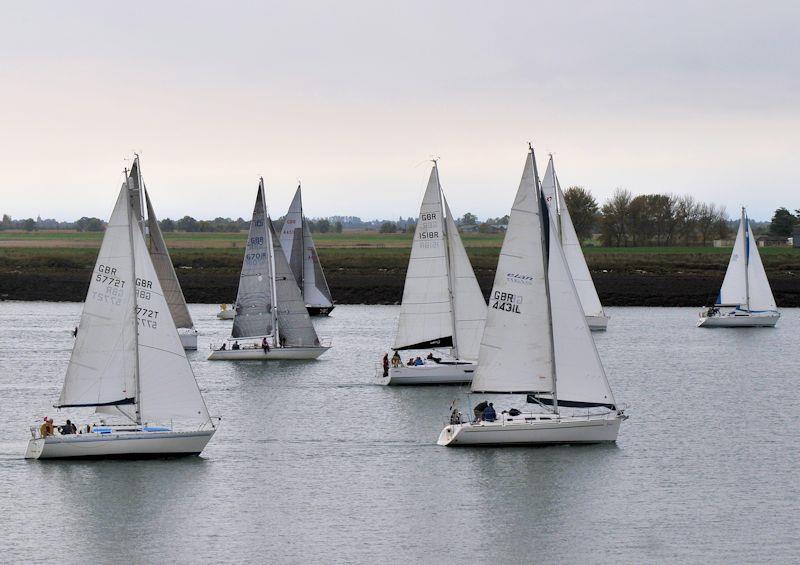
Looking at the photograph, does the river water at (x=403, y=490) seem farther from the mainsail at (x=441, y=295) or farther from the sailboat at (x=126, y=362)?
the mainsail at (x=441, y=295)

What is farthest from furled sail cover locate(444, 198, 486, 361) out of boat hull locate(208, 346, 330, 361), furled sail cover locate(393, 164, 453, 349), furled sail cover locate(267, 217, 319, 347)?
boat hull locate(208, 346, 330, 361)

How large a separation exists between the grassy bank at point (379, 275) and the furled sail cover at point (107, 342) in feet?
279

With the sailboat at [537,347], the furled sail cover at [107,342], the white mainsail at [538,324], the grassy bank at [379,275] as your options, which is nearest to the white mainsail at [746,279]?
the grassy bank at [379,275]

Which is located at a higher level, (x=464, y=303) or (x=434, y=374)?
(x=464, y=303)

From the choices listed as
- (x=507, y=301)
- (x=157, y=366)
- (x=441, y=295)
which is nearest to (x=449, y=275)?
(x=441, y=295)

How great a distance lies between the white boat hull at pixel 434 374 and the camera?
60719 mm

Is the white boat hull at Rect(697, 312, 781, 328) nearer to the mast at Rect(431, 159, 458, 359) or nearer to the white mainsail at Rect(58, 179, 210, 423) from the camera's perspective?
the mast at Rect(431, 159, 458, 359)

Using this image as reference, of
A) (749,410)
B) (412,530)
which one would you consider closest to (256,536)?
(412,530)

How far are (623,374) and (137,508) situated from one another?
38095mm

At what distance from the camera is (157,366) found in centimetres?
4328

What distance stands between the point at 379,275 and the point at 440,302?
8434cm

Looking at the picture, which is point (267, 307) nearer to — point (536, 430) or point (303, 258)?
point (536, 430)

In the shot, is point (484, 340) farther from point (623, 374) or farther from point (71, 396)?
point (623, 374)

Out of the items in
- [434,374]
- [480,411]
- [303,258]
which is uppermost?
[303,258]
